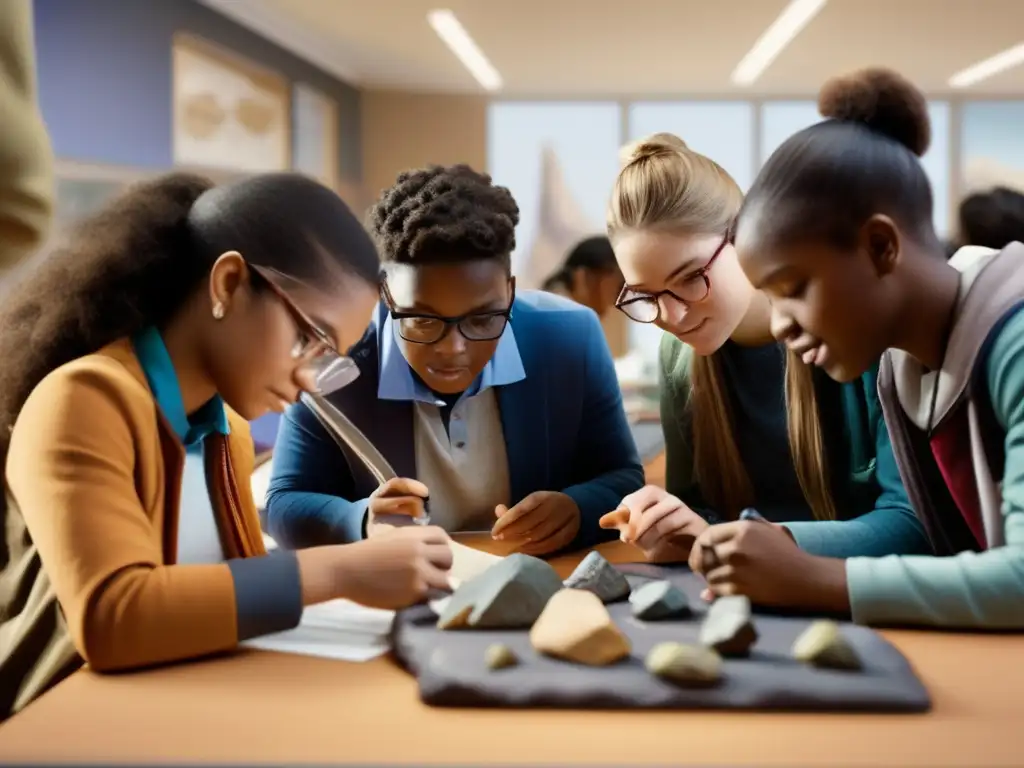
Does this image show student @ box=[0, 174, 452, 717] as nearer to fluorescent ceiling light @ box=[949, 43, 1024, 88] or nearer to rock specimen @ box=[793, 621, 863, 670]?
rock specimen @ box=[793, 621, 863, 670]

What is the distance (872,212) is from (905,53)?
3617 millimetres

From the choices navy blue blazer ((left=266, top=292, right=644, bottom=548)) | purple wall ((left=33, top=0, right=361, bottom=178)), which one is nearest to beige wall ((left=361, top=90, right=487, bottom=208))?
purple wall ((left=33, top=0, right=361, bottom=178))

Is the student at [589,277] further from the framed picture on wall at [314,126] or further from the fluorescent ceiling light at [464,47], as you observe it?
the framed picture on wall at [314,126]

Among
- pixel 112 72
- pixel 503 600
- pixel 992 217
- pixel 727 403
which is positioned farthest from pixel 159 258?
pixel 112 72

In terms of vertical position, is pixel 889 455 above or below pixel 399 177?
below

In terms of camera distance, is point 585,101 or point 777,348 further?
point 585,101

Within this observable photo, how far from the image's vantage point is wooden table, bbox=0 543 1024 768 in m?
0.54

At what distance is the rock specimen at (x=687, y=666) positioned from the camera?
0.60m

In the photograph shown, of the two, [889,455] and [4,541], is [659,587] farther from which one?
[4,541]

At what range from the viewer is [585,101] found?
5.38 meters

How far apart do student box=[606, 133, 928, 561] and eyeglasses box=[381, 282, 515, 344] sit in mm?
139

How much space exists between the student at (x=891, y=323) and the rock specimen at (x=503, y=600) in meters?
0.14

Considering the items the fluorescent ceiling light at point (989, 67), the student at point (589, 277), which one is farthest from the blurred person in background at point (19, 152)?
the fluorescent ceiling light at point (989, 67)

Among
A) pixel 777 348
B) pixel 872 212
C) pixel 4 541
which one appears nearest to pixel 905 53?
pixel 777 348
